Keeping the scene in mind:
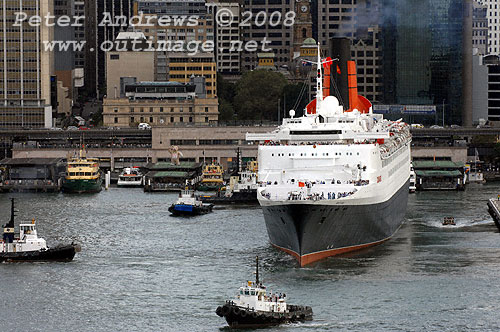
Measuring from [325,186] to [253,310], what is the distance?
23.1 meters

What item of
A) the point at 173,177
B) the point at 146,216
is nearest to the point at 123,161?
the point at 173,177

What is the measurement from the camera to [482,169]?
17812cm

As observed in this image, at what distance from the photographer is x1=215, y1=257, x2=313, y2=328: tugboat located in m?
Result: 70.9

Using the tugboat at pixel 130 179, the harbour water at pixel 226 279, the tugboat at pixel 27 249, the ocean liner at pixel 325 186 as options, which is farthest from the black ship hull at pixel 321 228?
the tugboat at pixel 130 179

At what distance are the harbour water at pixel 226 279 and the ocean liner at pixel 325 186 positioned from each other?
1.28 meters

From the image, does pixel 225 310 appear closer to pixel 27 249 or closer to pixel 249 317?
pixel 249 317

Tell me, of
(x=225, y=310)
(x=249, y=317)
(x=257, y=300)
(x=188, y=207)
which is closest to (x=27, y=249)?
(x=225, y=310)

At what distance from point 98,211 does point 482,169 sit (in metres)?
64.8

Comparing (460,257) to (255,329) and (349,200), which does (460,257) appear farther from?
(255,329)

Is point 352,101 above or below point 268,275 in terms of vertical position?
above

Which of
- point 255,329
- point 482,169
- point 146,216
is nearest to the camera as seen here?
point 255,329

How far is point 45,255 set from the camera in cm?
9119

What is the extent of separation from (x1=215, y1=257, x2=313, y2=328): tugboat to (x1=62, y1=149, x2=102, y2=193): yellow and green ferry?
271 ft

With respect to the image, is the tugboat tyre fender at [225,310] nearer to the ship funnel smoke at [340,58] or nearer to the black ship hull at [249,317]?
the black ship hull at [249,317]
